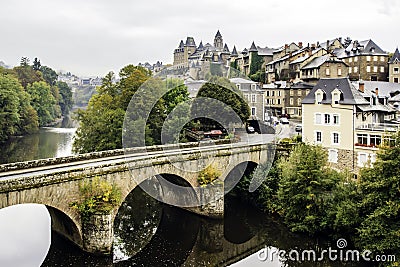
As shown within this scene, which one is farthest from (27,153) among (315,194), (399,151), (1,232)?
(399,151)

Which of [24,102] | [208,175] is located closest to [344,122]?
[208,175]

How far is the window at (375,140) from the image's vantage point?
25.9 m

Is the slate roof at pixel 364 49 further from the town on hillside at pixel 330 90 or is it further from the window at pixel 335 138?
the window at pixel 335 138

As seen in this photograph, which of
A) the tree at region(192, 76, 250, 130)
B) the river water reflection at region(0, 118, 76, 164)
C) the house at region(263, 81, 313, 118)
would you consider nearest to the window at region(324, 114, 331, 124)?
the tree at region(192, 76, 250, 130)

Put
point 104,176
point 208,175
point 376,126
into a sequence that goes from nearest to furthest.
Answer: point 104,176 < point 208,175 < point 376,126

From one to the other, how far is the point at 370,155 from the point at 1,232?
70.9ft

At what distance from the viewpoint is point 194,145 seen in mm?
28219

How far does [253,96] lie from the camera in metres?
50.2

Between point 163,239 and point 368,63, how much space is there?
3842 cm

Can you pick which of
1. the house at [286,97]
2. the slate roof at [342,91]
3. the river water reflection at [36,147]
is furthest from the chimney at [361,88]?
the river water reflection at [36,147]

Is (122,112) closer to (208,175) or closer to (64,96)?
(208,175)

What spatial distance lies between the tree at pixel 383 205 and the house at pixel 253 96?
→ 27386 mm

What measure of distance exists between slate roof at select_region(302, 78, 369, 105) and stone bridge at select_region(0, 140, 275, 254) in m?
4.83

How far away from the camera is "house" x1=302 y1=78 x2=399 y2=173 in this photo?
87.8 ft
